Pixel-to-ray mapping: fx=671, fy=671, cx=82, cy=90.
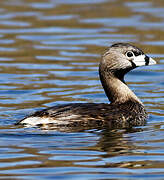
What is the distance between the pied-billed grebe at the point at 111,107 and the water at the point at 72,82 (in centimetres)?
25

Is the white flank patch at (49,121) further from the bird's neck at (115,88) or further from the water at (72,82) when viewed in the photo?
the bird's neck at (115,88)

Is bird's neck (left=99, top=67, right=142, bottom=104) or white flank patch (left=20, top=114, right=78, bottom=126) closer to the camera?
white flank patch (left=20, top=114, right=78, bottom=126)

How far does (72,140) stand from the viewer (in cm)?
942

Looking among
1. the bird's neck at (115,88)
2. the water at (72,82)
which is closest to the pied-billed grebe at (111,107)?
the bird's neck at (115,88)

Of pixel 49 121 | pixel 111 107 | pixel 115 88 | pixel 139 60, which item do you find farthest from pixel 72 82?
pixel 49 121

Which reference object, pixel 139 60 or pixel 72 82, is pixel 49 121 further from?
pixel 72 82

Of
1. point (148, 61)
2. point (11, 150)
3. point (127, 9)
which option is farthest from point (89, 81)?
point (127, 9)

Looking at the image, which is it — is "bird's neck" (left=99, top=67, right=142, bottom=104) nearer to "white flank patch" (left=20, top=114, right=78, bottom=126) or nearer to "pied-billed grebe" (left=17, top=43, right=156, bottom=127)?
"pied-billed grebe" (left=17, top=43, right=156, bottom=127)

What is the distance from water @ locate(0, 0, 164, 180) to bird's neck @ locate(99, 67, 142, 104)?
0.56 meters

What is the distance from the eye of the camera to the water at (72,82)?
8391 millimetres

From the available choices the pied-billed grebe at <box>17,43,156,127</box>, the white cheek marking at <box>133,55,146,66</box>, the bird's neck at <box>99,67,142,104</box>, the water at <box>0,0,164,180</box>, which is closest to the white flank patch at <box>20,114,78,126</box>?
the pied-billed grebe at <box>17,43,156,127</box>

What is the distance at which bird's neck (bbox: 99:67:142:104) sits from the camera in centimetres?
1138

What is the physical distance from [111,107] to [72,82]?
3.49 metres

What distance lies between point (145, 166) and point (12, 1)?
1574 centimetres
